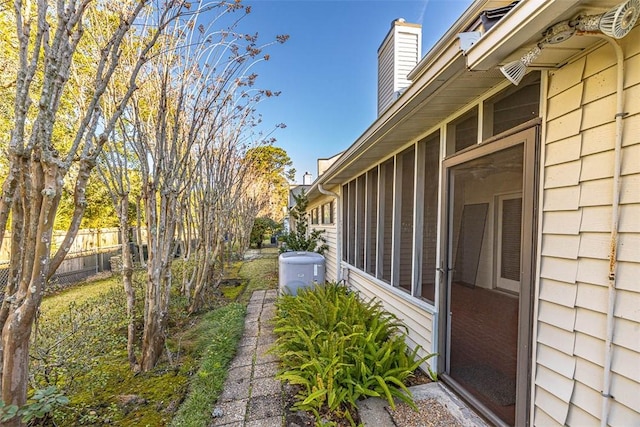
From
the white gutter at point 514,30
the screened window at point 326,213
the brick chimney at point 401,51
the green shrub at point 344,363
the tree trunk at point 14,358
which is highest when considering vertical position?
the brick chimney at point 401,51

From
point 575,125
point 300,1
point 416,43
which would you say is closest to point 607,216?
point 575,125

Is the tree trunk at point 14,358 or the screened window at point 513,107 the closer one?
the tree trunk at point 14,358

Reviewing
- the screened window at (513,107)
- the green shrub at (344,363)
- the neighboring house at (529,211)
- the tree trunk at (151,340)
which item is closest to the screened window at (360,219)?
the green shrub at (344,363)

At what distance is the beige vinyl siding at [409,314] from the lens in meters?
2.81

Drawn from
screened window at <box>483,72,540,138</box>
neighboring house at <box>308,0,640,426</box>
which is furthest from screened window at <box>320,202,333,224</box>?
screened window at <box>483,72,540,138</box>

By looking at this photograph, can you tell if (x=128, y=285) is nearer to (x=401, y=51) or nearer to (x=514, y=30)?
(x=514, y=30)

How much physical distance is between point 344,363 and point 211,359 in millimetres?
1514

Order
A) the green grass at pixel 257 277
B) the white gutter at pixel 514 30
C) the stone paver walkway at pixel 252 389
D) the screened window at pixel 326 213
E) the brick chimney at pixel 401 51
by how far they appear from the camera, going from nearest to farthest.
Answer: the white gutter at pixel 514 30 → the stone paver walkway at pixel 252 389 → the brick chimney at pixel 401 51 → the green grass at pixel 257 277 → the screened window at pixel 326 213

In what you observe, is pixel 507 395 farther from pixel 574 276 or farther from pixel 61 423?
pixel 61 423

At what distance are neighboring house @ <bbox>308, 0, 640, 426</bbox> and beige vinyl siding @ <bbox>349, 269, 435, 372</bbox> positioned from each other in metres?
0.03

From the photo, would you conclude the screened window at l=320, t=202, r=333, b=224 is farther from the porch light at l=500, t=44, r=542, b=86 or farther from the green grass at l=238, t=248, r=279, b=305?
the porch light at l=500, t=44, r=542, b=86

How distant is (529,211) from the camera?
1.79m

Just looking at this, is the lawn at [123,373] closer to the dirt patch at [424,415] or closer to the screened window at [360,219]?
the dirt patch at [424,415]

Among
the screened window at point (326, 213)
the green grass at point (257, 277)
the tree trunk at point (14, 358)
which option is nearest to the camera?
the tree trunk at point (14, 358)
